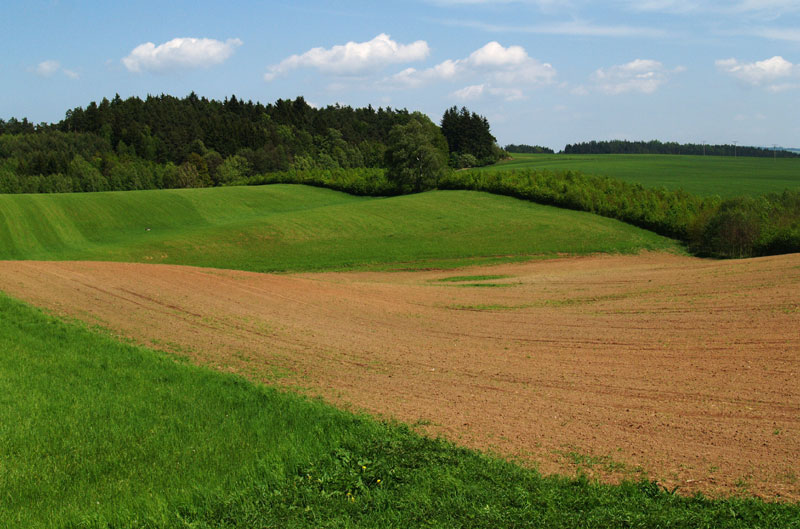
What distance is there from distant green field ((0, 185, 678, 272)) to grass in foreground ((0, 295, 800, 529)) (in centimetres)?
2927

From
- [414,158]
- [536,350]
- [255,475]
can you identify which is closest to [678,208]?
[414,158]

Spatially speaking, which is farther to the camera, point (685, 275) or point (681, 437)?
point (685, 275)

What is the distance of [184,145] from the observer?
408 feet

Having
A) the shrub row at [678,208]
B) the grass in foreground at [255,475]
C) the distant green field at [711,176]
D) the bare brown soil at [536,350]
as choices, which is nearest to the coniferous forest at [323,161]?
the shrub row at [678,208]

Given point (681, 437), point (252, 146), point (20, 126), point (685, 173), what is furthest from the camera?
point (20, 126)

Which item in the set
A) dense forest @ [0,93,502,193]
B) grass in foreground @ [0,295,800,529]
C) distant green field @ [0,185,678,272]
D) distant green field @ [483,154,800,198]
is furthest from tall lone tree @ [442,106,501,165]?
grass in foreground @ [0,295,800,529]

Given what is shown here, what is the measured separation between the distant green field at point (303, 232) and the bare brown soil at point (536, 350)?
16.7 metres

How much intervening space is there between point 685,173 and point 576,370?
10133 centimetres

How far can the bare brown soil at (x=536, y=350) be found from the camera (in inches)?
349

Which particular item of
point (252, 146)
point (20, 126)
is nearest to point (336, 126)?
point (252, 146)

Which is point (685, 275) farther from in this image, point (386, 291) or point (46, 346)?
point (46, 346)

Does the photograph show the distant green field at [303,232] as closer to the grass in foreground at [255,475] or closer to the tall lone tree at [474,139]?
the grass in foreground at [255,475]

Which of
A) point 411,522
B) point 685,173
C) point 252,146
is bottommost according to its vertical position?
point 411,522

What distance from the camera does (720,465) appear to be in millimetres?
8070
